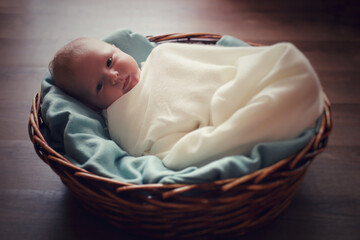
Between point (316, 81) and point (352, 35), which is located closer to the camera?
point (316, 81)

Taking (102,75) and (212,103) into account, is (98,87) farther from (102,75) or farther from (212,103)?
(212,103)

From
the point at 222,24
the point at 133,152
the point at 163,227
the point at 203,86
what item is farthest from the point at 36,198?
the point at 222,24

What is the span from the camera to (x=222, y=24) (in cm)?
159

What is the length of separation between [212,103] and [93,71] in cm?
36

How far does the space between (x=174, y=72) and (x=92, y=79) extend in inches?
9.4

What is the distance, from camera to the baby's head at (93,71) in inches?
39.2

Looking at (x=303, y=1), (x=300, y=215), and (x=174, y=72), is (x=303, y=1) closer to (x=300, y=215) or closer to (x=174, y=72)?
(x=174, y=72)

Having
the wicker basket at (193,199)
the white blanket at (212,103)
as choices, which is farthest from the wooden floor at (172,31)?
the white blanket at (212,103)

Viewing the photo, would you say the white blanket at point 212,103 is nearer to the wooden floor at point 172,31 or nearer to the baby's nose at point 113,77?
the baby's nose at point 113,77

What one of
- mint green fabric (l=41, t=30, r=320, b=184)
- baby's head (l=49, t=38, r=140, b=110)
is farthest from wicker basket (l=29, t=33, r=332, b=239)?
baby's head (l=49, t=38, r=140, b=110)

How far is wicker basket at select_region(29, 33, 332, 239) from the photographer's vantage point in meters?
0.72

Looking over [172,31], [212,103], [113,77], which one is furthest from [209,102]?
[172,31]

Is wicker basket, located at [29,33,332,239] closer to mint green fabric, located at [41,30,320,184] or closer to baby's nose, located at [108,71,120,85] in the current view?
mint green fabric, located at [41,30,320,184]

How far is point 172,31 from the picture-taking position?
61.4 inches
